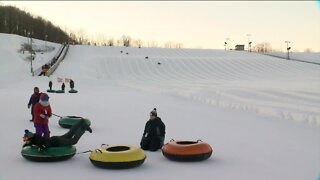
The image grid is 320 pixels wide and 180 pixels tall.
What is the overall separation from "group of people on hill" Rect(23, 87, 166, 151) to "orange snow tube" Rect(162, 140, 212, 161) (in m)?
0.99

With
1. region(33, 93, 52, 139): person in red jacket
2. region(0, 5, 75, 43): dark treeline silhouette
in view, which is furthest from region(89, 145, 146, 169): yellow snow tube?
region(0, 5, 75, 43): dark treeline silhouette

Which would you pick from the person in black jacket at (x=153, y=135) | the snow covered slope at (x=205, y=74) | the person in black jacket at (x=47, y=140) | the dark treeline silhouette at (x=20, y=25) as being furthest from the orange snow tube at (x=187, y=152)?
the dark treeline silhouette at (x=20, y=25)

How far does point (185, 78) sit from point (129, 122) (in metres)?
33.5

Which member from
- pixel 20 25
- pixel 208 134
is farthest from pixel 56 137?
pixel 20 25

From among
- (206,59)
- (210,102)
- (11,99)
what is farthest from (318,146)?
(206,59)

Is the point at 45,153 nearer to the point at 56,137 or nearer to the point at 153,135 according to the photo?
the point at 56,137

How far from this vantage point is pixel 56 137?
8.53m

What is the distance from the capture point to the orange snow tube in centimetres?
876

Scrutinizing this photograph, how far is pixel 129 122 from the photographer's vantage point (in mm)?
15164

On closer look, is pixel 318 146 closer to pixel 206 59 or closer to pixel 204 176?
pixel 204 176

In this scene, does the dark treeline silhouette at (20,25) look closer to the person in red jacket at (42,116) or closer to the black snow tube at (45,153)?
the person in red jacket at (42,116)

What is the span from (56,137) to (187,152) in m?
2.67

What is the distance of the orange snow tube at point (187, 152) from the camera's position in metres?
8.76

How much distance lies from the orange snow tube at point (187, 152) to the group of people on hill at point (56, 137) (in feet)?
3.24
